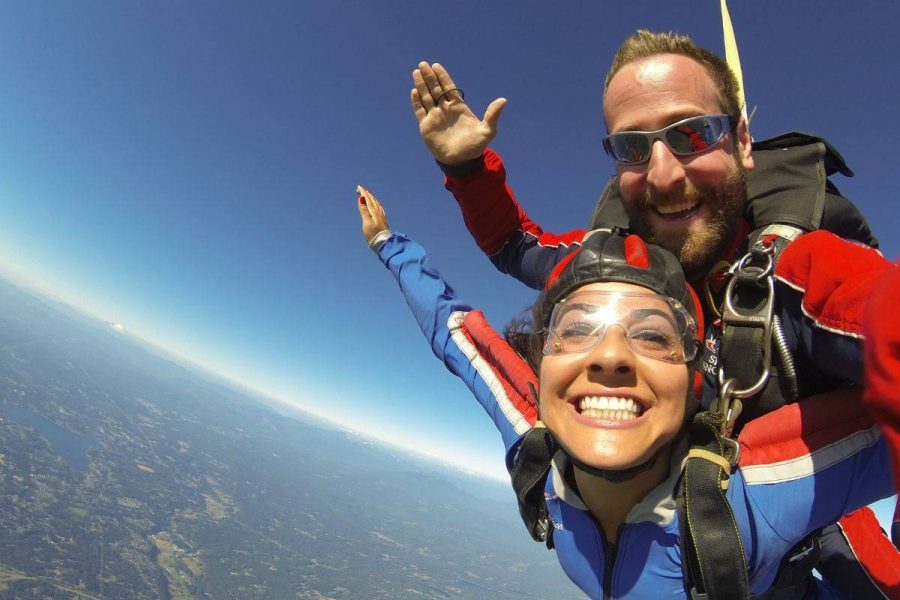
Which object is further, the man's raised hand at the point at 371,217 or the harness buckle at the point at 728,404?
the man's raised hand at the point at 371,217

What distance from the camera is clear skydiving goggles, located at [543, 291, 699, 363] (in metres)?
1.32

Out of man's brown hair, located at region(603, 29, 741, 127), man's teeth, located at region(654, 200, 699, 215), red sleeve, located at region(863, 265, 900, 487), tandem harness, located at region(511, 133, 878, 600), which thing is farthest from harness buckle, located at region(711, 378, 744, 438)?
man's brown hair, located at region(603, 29, 741, 127)

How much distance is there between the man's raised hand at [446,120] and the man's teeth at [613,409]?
1.68 m

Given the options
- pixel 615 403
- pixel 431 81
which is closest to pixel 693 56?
pixel 431 81

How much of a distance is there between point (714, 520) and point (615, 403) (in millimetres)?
434

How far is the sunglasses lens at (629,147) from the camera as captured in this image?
5.33ft

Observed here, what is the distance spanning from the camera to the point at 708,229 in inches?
59.6

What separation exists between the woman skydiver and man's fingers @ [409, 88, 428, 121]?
1.40m

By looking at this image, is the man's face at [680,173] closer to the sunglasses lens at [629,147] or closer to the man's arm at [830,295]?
the sunglasses lens at [629,147]

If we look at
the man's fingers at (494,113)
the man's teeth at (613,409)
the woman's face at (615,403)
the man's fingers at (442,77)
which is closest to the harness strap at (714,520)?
the woman's face at (615,403)

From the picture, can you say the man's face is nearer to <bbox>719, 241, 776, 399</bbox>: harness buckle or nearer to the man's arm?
<bbox>719, 241, 776, 399</bbox>: harness buckle

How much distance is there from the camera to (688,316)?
1361 millimetres

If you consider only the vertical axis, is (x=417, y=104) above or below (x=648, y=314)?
above

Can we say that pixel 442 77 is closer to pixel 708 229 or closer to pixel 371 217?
pixel 371 217
